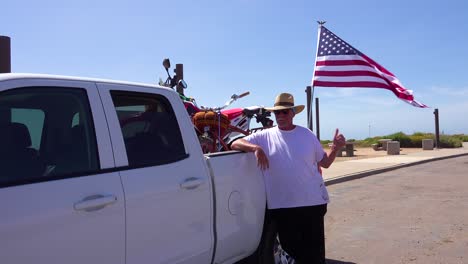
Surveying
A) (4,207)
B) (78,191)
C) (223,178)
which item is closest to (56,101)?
(78,191)

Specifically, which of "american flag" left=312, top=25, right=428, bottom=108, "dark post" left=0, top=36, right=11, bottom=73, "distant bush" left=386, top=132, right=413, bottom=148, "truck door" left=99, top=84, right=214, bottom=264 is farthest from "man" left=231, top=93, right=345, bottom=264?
"distant bush" left=386, top=132, right=413, bottom=148

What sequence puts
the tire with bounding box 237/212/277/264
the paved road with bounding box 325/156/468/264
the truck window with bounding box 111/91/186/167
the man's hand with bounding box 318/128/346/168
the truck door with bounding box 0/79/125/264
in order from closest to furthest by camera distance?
the truck door with bounding box 0/79/125/264
the truck window with bounding box 111/91/186/167
the man's hand with bounding box 318/128/346/168
the tire with bounding box 237/212/277/264
the paved road with bounding box 325/156/468/264

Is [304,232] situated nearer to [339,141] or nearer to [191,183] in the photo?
[339,141]

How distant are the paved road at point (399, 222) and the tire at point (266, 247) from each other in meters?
1.67

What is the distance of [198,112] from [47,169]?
306 centimetres

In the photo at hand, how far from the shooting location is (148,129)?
142 inches

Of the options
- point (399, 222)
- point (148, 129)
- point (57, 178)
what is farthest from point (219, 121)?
point (399, 222)

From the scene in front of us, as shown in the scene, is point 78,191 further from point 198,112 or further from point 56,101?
point 198,112

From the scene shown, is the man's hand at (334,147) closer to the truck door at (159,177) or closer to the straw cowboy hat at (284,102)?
the straw cowboy hat at (284,102)

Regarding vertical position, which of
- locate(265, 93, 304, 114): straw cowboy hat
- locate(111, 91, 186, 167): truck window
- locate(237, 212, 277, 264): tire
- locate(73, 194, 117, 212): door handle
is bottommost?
locate(237, 212, 277, 264): tire

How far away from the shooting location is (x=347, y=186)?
534 inches

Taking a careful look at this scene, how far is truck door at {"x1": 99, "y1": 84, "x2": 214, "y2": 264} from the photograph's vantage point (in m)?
3.06

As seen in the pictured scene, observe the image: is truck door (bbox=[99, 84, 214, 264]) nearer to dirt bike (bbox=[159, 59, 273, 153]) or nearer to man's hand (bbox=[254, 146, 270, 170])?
man's hand (bbox=[254, 146, 270, 170])

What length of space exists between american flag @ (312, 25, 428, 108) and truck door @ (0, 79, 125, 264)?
5792 mm
